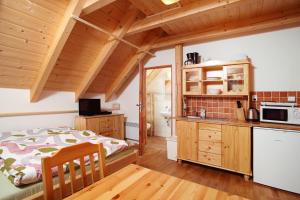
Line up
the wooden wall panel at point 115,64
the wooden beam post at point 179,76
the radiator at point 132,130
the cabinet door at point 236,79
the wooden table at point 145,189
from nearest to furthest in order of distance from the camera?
1. the wooden table at point 145,189
2. the cabinet door at point 236,79
3. the wooden beam post at point 179,76
4. the wooden wall panel at point 115,64
5. the radiator at point 132,130

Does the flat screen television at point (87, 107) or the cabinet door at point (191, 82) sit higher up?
the cabinet door at point (191, 82)

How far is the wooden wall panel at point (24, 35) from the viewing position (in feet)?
6.88

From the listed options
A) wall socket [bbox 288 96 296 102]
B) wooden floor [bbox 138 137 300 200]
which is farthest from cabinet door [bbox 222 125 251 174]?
wall socket [bbox 288 96 296 102]

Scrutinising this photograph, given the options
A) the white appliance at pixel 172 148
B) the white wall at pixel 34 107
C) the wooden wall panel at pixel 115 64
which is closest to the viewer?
the white wall at pixel 34 107

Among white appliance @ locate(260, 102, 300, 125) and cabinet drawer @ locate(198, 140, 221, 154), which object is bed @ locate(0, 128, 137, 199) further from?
white appliance @ locate(260, 102, 300, 125)

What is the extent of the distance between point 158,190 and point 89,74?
303cm

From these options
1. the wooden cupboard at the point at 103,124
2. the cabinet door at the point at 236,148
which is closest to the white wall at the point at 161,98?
the wooden cupboard at the point at 103,124

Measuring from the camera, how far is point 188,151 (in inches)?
118

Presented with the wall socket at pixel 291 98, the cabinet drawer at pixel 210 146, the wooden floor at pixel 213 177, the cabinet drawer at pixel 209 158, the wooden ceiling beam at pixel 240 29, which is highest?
the wooden ceiling beam at pixel 240 29

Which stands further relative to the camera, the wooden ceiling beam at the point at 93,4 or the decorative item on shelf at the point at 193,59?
the decorative item on shelf at the point at 193,59

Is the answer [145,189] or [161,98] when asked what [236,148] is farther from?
[161,98]

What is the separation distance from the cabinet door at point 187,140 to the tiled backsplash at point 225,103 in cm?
52

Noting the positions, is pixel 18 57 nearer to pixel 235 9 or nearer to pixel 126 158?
pixel 126 158

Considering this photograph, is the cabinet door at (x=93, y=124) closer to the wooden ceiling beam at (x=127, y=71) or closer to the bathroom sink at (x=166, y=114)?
the wooden ceiling beam at (x=127, y=71)
